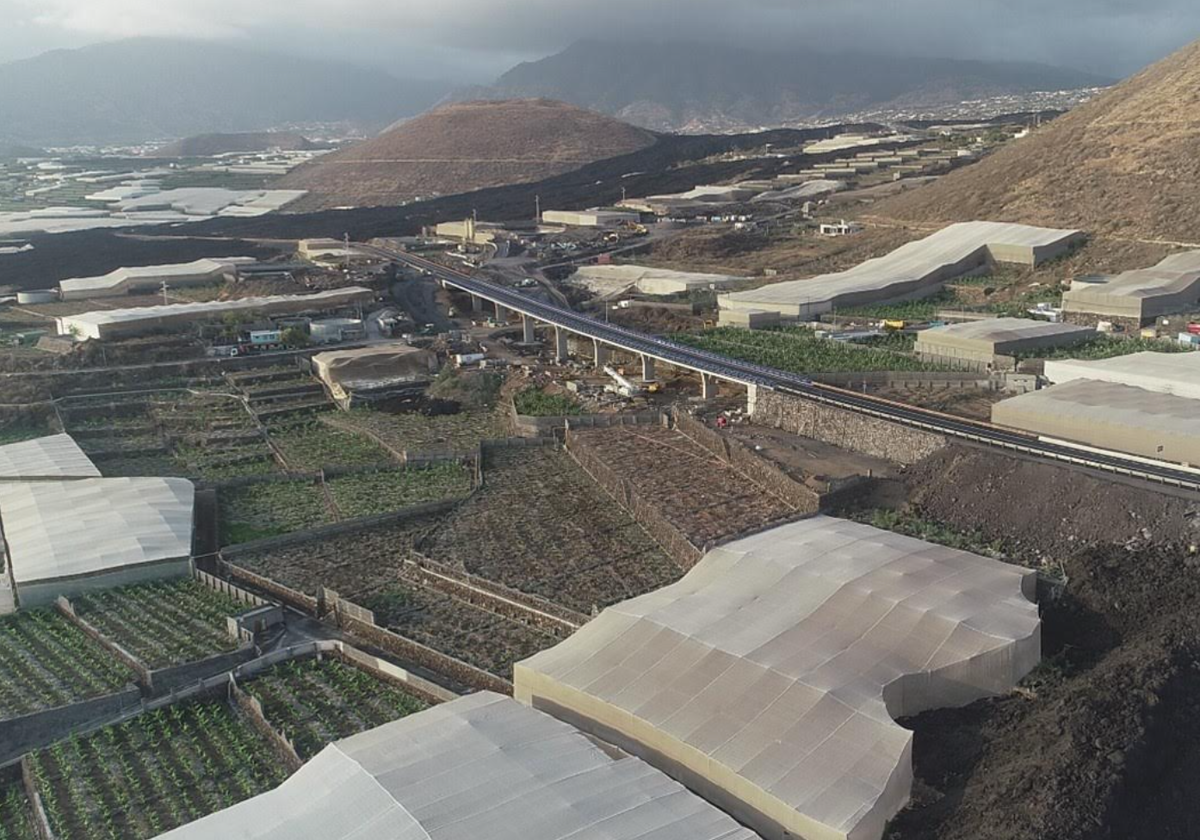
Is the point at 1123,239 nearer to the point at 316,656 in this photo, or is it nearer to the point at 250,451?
the point at 250,451

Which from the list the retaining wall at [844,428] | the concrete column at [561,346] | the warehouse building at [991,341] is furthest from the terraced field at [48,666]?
the warehouse building at [991,341]

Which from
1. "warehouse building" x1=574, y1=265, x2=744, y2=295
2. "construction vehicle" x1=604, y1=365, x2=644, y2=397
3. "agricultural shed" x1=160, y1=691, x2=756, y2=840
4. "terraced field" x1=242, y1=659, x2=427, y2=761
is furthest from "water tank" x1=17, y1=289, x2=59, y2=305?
"agricultural shed" x1=160, y1=691, x2=756, y2=840

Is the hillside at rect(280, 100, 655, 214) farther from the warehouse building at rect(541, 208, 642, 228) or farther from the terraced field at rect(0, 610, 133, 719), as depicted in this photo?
the terraced field at rect(0, 610, 133, 719)

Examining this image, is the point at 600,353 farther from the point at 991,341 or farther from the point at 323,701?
the point at 323,701

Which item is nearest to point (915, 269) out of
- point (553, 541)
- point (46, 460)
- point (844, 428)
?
point (844, 428)

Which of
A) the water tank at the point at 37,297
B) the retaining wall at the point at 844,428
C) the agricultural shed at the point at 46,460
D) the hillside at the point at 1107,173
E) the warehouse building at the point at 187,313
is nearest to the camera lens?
the retaining wall at the point at 844,428

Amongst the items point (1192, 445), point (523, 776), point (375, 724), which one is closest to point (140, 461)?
point (375, 724)

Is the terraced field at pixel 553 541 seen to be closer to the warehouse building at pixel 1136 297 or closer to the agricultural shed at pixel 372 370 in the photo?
the agricultural shed at pixel 372 370
